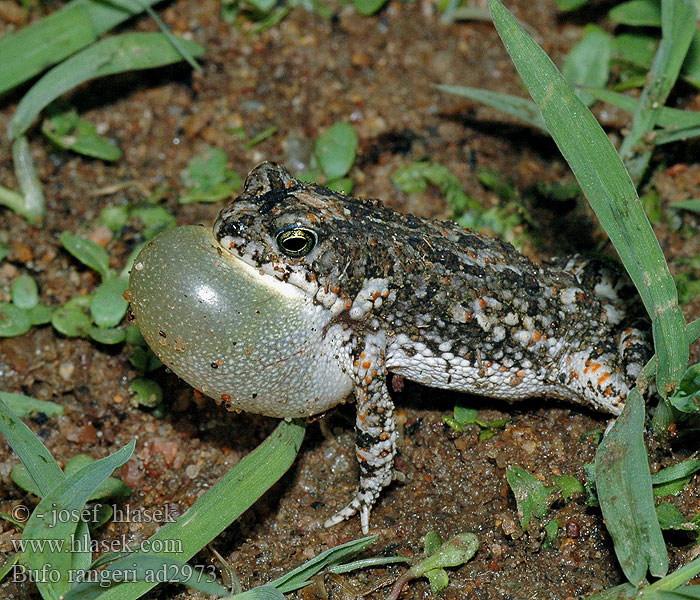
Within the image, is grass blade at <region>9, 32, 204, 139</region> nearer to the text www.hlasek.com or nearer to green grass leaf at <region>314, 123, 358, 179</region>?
green grass leaf at <region>314, 123, 358, 179</region>

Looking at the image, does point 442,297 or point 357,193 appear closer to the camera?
point 442,297

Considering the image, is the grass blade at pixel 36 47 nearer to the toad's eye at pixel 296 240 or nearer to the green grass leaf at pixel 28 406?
the green grass leaf at pixel 28 406

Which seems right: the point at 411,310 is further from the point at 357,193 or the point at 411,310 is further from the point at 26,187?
the point at 26,187

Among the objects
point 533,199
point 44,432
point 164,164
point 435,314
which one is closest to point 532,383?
point 435,314

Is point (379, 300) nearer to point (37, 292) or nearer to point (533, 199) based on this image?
point (533, 199)

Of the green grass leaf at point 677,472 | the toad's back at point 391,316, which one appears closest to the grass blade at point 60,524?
the toad's back at point 391,316

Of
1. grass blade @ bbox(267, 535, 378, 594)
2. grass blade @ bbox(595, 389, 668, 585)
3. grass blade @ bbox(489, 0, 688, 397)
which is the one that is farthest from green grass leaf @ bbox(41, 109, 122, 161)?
grass blade @ bbox(595, 389, 668, 585)

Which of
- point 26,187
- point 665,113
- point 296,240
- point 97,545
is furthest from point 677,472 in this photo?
point 26,187
